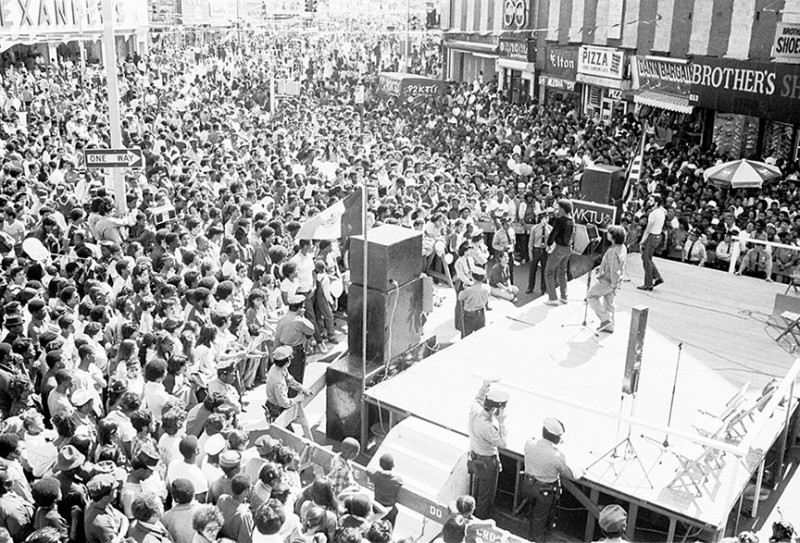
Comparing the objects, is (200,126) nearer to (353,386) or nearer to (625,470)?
(353,386)

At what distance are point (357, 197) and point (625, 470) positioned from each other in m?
4.26

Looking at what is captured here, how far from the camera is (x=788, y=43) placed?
1905 centimetres

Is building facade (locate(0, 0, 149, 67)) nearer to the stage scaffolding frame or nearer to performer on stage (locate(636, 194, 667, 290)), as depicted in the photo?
performer on stage (locate(636, 194, 667, 290))

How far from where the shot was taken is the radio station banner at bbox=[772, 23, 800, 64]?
1889 cm

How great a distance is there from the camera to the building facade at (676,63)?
774 inches

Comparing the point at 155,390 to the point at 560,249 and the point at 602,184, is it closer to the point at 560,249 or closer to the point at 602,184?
the point at 560,249

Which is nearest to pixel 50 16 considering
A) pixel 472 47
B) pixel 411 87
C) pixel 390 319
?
pixel 411 87

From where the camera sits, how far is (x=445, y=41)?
43094 mm

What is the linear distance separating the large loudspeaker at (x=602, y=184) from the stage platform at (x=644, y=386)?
169 centimetres

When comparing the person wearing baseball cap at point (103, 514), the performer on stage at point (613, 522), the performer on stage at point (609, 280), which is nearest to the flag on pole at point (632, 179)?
the performer on stage at point (609, 280)

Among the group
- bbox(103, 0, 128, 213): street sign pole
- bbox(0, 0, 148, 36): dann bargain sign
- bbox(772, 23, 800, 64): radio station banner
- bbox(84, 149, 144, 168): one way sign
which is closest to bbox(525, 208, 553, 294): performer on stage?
bbox(84, 149, 144, 168): one way sign

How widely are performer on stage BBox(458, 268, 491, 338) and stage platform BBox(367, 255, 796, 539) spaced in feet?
0.66

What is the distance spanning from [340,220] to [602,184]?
652cm

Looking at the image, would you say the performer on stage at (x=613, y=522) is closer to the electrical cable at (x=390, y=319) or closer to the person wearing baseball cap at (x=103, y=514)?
the person wearing baseball cap at (x=103, y=514)
